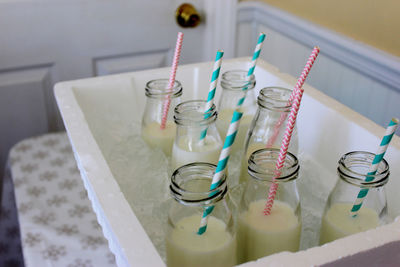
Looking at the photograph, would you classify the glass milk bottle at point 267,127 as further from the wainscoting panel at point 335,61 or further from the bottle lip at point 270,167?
the wainscoting panel at point 335,61

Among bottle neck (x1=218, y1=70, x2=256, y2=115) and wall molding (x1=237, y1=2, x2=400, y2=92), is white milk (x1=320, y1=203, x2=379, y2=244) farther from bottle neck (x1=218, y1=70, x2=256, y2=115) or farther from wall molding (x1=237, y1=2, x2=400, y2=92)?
wall molding (x1=237, y1=2, x2=400, y2=92)

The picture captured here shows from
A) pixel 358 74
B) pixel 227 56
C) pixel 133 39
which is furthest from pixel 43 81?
pixel 358 74

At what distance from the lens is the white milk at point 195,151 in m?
0.67

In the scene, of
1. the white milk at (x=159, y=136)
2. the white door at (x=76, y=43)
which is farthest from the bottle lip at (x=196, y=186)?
the white door at (x=76, y=43)


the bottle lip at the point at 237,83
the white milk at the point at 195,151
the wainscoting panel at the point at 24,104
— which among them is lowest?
the wainscoting panel at the point at 24,104

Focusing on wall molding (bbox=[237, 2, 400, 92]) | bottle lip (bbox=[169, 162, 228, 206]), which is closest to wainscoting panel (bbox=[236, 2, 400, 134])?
wall molding (bbox=[237, 2, 400, 92])

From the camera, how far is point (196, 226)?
1.68 ft

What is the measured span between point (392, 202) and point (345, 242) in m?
0.22

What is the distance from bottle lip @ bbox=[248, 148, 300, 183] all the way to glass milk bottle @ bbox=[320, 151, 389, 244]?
6 centimetres

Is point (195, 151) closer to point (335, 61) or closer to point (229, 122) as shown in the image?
point (229, 122)

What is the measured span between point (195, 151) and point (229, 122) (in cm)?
13

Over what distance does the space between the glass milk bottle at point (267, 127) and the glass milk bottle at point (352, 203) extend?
140 millimetres

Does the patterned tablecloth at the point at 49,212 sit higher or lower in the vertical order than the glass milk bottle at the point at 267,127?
lower

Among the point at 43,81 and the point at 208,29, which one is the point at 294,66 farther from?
the point at 43,81
